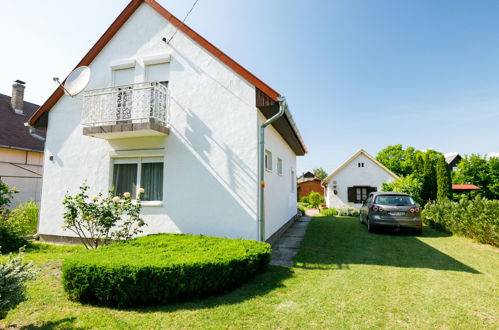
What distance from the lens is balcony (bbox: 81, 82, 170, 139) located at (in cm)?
666

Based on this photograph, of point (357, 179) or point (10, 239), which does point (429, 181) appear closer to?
point (357, 179)

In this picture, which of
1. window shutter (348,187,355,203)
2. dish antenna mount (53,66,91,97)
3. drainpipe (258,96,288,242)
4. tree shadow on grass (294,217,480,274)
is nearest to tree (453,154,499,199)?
window shutter (348,187,355,203)

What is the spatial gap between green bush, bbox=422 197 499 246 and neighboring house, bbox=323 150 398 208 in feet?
34.8

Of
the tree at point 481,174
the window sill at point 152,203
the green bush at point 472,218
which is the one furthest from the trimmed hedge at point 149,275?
the tree at point 481,174

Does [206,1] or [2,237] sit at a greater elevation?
[206,1]

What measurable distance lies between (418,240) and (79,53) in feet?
46.1

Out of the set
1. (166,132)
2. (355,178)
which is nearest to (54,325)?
(166,132)

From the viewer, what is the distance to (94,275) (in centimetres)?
365

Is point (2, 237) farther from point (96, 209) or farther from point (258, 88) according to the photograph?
point (258, 88)

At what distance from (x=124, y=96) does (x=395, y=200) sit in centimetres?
1122

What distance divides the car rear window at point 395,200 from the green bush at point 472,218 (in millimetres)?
1703

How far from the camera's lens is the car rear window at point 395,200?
9.90 metres

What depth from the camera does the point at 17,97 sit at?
16.8 meters

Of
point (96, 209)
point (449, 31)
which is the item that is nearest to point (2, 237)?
point (96, 209)
